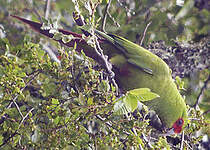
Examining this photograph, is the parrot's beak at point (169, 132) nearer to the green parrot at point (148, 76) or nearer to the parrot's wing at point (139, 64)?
the green parrot at point (148, 76)

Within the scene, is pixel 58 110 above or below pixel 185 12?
below

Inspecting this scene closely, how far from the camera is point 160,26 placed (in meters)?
1.65

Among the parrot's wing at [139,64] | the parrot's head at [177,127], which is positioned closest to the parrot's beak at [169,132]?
the parrot's head at [177,127]

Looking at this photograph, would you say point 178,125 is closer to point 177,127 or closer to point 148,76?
point 177,127

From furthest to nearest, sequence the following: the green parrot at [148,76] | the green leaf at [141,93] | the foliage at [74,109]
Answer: the green parrot at [148,76], the foliage at [74,109], the green leaf at [141,93]

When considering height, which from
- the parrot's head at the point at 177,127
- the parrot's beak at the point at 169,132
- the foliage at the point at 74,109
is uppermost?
the foliage at the point at 74,109

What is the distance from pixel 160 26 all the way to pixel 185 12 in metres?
0.45

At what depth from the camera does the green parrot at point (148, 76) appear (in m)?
1.30

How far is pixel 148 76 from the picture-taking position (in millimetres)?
1376

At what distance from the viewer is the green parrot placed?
1.30m

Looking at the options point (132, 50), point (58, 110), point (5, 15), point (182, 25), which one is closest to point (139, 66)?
point (132, 50)

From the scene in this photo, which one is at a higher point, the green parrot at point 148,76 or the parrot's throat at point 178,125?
the green parrot at point 148,76

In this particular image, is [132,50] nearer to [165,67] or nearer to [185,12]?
[165,67]

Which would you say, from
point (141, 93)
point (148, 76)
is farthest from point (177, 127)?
point (141, 93)
